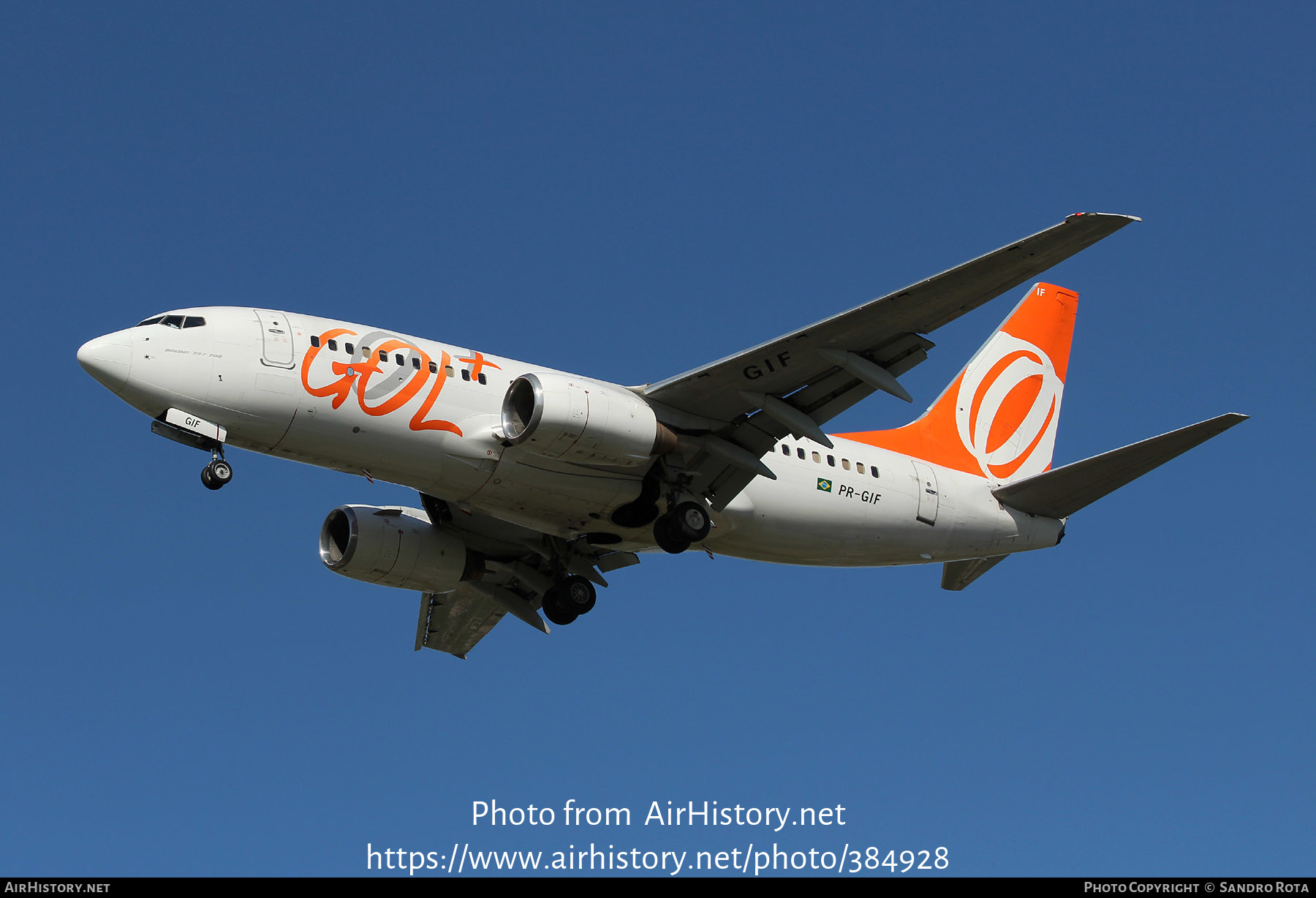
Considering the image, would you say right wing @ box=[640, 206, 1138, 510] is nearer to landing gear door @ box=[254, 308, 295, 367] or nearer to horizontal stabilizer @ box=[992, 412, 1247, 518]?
horizontal stabilizer @ box=[992, 412, 1247, 518]

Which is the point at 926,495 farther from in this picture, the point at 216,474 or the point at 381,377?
the point at 216,474

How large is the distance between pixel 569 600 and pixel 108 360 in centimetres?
1059

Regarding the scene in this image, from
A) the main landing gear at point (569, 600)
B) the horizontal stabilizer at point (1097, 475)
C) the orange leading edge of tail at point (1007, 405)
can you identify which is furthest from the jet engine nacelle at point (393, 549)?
the horizontal stabilizer at point (1097, 475)

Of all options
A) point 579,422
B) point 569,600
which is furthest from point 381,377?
point 569,600

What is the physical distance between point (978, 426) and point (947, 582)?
12.7 feet

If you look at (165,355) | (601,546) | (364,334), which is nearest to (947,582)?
(601,546)

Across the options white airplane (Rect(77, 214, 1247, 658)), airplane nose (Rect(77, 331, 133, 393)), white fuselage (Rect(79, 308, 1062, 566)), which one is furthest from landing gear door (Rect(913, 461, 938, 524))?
airplane nose (Rect(77, 331, 133, 393))

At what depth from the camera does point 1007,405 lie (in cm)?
3400

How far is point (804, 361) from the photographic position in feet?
82.1

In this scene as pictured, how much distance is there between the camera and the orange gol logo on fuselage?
953 inches

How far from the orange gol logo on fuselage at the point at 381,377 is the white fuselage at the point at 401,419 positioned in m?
0.02

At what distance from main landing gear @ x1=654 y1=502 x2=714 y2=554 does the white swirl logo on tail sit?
8.65 meters

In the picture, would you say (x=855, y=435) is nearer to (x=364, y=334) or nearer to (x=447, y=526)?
(x=447, y=526)

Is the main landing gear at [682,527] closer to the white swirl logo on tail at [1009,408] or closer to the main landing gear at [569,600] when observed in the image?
the main landing gear at [569,600]
